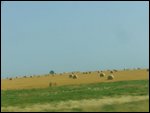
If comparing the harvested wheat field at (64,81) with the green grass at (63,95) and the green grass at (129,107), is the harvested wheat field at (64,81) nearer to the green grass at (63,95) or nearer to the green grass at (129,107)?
the green grass at (63,95)

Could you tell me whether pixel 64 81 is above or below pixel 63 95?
above

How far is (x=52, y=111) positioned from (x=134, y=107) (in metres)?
4.54

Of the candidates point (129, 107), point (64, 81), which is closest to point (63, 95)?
point (129, 107)

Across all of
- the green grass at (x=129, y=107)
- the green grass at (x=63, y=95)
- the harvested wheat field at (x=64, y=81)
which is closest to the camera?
the green grass at (x=129, y=107)

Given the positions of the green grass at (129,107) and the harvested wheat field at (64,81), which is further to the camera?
the harvested wheat field at (64,81)

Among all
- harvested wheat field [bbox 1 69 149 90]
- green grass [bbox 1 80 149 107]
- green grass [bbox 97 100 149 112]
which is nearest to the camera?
green grass [bbox 97 100 149 112]

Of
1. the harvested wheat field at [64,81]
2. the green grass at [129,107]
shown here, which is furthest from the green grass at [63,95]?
the harvested wheat field at [64,81]

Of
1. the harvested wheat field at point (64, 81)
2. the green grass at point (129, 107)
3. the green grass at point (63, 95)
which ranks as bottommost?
the green grass at point (129, 107)

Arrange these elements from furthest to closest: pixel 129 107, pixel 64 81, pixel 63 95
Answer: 1. pixel 64 81
2. pixel 63 95
3. pixel 129 107

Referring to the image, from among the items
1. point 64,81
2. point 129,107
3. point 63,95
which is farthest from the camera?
point 64,81

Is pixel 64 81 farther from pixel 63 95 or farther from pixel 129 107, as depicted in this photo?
pixel 129 107

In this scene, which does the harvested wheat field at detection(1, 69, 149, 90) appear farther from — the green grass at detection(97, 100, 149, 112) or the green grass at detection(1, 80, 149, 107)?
the green grass at detection(97, 100, 149, 112)

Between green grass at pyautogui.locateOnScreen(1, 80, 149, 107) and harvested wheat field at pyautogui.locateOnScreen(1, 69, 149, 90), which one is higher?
harvested wheat field at pyautogui.locateOnScreen(1, 69, 149, 90)

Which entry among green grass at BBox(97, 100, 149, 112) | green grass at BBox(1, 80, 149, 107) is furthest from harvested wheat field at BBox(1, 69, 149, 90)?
green grass at BBox(97, 100, 149, 112)
